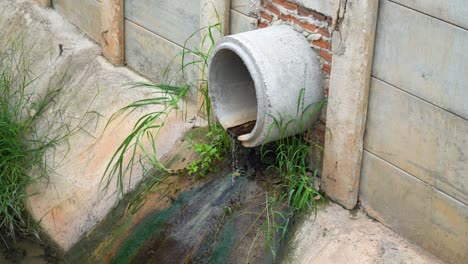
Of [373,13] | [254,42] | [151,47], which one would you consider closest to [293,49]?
[254,42]

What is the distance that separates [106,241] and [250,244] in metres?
1.11

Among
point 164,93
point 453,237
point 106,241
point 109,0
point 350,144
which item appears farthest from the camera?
point 109,0

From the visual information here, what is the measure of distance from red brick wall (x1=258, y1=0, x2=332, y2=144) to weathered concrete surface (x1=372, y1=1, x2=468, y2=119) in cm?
38

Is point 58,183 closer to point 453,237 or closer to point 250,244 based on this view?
point 250,244

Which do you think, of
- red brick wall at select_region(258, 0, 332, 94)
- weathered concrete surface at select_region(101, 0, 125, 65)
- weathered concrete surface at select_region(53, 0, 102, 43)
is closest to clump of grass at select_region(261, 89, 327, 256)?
red brick wall at select_region(258, 0, 332, 94)

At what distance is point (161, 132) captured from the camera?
628 centimetres

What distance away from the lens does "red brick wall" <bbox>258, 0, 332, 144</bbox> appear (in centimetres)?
522

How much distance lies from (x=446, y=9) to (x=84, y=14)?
12.3 ft

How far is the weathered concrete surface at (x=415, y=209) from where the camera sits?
4.74 m

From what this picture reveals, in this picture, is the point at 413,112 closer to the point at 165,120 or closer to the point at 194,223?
the point at 194,223

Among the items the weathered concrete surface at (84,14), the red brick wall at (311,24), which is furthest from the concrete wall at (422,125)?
the weathered concrete surface at (84,14)

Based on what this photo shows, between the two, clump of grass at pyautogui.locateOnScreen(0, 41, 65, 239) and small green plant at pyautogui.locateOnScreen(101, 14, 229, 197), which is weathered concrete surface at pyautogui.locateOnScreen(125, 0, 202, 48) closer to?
small green plant at pyautogui.locateOnScreen(101, 14, 229, 197)

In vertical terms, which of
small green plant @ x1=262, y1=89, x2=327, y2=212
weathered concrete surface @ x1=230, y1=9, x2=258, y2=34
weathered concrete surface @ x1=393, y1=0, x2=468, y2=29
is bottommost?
small green plant @ x1=262, y1=89, x2=327, y2=212

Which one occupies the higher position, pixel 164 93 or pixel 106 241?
pixel 164 93
